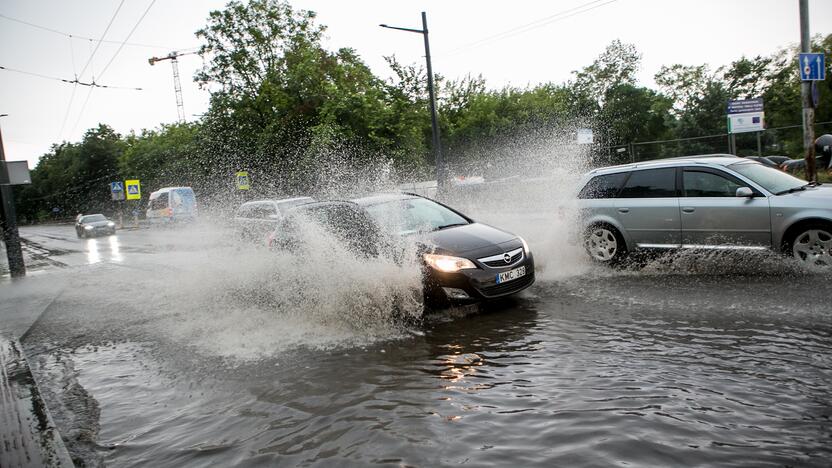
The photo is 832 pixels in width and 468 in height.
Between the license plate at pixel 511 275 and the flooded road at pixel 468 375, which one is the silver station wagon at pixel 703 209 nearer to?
the flooded road at pixel 468 375

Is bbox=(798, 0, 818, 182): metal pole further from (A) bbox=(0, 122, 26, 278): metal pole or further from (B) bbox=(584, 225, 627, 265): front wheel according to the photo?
(A) bbox=(0, 122, 26, 278): metal pole

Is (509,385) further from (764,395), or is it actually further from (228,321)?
(228,321)

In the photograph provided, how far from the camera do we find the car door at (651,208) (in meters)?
8.26

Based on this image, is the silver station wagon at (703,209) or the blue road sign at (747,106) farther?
the blue road sign at (747,106)

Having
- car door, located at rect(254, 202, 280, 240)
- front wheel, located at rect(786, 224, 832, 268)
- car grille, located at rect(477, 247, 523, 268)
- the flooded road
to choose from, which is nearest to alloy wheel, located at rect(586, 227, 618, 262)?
the flooded road

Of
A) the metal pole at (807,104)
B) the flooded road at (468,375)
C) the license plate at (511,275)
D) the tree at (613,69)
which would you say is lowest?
the flooded road at (468,375)

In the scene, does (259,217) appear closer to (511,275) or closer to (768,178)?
(511,275)

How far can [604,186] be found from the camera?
927cm

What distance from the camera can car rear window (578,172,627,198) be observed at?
358 inches

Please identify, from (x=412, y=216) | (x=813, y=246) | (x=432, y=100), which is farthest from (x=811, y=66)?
(x=432, y=100)

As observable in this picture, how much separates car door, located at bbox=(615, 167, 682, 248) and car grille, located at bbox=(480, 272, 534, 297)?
2.70 m

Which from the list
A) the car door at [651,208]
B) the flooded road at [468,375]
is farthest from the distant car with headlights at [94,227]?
the car door at [651,208]

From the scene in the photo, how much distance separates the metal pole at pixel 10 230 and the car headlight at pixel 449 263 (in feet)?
39.2

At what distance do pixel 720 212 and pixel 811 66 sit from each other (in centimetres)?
688
